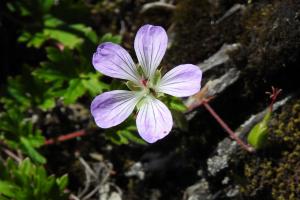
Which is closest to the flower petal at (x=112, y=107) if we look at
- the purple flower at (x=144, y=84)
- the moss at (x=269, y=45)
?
the purple flower at (x=144, y=84)

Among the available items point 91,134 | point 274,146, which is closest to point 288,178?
point 274,146

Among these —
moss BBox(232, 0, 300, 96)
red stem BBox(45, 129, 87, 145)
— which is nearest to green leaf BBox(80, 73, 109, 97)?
red stem BBox(45, 129, 87, 145)

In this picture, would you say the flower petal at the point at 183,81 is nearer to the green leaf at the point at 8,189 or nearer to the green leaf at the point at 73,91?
the green leaf at the point at 73,91

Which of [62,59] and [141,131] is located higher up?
[62,59]

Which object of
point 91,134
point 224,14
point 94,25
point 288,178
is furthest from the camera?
point 94,25

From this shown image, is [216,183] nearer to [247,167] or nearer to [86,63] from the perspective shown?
[247,167]

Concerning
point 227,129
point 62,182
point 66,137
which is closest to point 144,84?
point 227,129

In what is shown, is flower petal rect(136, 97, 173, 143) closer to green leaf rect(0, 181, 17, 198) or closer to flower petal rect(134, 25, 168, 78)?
flower petal rect(134, 25, 168, 78)
